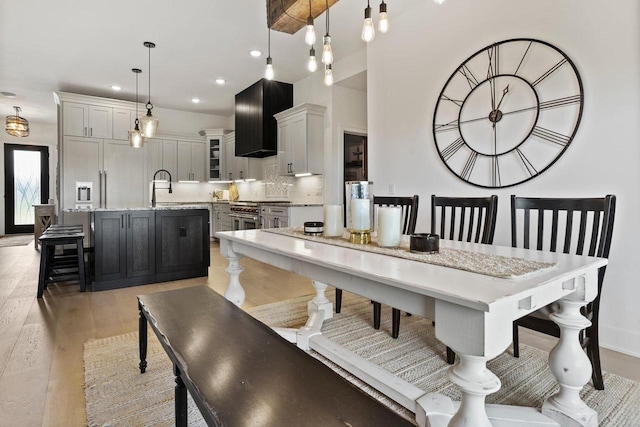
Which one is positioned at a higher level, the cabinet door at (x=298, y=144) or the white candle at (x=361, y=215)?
the cabinet door at (x=298, y=144)

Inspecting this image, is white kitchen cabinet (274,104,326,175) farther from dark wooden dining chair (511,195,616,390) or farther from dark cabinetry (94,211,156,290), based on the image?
dark wooden dining chair (511,195,616,390)

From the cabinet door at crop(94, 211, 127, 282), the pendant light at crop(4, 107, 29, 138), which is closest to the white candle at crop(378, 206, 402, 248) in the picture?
the cabinet door at crop(94, 211, 127, 282)

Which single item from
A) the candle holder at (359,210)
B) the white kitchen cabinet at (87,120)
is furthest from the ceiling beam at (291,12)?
the white kitchen cabinet at (87,120)

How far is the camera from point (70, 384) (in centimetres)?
176

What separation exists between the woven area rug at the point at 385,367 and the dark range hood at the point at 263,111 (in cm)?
370

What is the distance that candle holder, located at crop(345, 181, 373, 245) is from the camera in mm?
1635

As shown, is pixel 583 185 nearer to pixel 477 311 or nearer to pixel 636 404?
pixel 636 404

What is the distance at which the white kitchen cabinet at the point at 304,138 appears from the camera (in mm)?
4910

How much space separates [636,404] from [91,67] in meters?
6.46

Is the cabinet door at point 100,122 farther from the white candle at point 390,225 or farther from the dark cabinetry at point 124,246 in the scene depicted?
the white candle at point 390,225

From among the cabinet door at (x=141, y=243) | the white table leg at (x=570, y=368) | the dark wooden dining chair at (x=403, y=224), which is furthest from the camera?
the cabinet door at (x=141, y=243)

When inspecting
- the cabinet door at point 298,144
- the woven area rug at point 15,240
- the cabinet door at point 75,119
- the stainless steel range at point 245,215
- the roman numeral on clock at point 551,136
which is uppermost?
the cabinet door at point 75,119

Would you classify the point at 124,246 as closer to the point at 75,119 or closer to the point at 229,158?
the point at 75,119

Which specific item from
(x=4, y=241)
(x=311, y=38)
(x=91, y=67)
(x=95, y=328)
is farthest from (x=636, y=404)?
(x=4, y=241)
